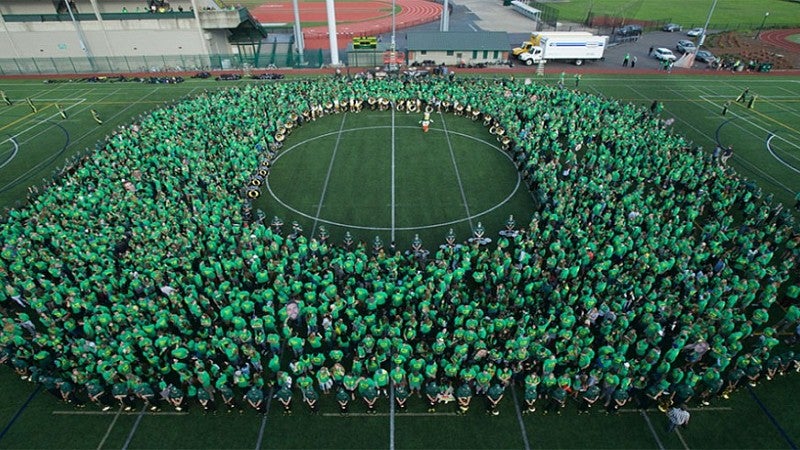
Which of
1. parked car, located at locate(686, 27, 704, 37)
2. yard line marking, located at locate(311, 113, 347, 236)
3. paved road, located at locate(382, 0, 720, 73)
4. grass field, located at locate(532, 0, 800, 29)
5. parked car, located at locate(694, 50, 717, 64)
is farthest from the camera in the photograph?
grass field, located at locate(532, 0, 800, 29)

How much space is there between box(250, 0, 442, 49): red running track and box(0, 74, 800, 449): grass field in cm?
2914


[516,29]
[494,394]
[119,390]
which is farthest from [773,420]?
[516,29]

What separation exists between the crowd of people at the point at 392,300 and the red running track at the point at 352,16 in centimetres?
5004

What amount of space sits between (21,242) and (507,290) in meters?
18.7

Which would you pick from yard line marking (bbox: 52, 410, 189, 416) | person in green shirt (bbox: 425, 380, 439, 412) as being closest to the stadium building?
yard line marking (bbox: 52, 410, 189, 416)

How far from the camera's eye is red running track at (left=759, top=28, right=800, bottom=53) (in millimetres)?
56719

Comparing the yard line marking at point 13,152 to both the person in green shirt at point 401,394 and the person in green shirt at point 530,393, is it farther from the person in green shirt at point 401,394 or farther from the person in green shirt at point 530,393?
the person in green shirt at point 530,393

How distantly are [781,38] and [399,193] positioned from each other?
70342mm

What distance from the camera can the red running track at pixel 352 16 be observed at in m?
67.2

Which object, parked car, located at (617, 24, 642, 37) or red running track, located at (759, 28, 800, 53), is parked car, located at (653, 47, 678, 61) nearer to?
parked car, located at (617, 24, 642, 37)

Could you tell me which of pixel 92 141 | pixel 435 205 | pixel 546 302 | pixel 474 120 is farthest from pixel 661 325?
Answer: pixel 92 141

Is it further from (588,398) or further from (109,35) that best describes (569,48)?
(109,35)

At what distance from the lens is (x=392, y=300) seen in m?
14.4

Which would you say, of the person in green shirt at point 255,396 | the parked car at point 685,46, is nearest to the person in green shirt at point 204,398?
the person in green shirt at point 255,396
